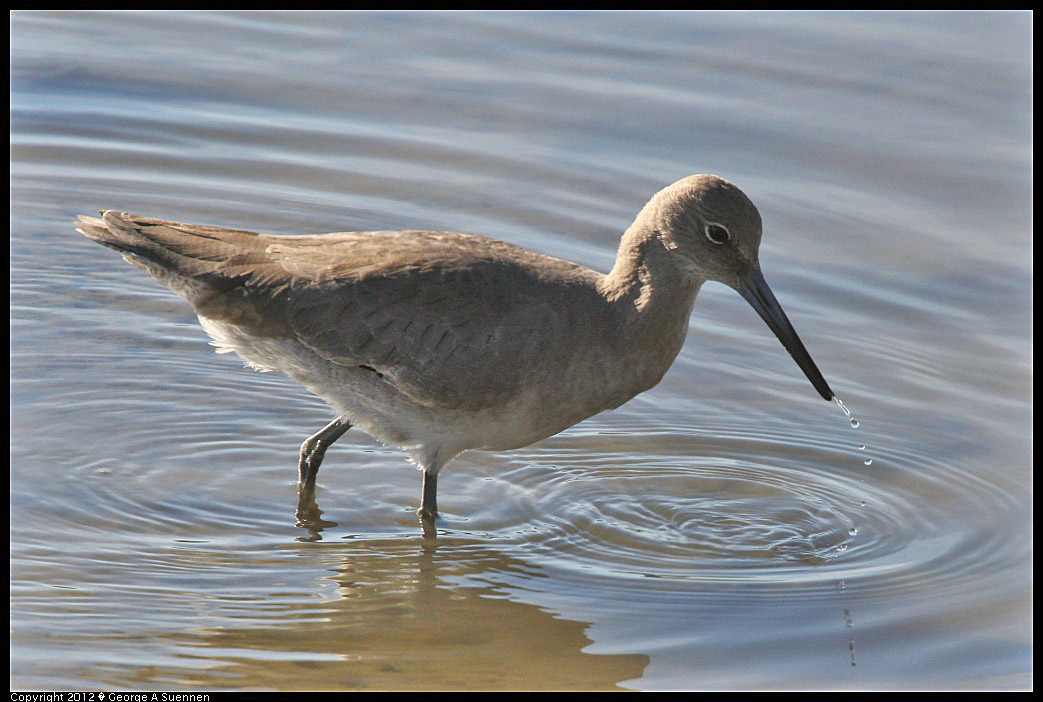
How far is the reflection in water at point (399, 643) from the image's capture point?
19.0 feet

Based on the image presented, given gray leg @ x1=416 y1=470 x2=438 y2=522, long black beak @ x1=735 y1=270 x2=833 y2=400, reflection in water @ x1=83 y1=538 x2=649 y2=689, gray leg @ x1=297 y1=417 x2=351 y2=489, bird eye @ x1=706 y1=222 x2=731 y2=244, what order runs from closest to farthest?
reflection in water @ x1=83 y1=538 x2=649 y2=689, bird eye @ x1=706 y1=222 x2=731 y2=244, long black beak @ x1=735 y1=270 x2=833 y2=400, gray leg @ x1=416 y1=470 x2=438 y2=522, gray leg @ x1=297 y1=417 x2=351 y2=489

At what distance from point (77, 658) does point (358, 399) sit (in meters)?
1.80

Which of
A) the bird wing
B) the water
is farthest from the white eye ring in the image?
the water

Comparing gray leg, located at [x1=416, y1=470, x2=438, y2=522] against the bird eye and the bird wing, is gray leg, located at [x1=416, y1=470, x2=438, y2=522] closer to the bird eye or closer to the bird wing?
the bird wing

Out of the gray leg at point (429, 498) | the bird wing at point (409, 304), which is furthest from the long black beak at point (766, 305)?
the gray leg at point (429, 498)

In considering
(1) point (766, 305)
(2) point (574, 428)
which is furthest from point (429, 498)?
(1) point (766, 305)

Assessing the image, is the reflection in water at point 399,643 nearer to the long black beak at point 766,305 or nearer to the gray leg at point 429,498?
the gray leg at point 429,498

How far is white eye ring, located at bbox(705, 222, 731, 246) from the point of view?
261 inches

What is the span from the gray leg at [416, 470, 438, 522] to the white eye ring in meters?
1.75

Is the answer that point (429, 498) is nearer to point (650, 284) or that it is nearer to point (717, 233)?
point (650, 284)

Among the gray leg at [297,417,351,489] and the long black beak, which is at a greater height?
the long black beak

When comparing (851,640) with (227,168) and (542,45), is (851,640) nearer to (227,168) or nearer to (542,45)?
(227,168)

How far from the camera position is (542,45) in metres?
12.8

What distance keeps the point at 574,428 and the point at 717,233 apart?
199cm
